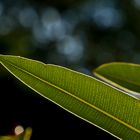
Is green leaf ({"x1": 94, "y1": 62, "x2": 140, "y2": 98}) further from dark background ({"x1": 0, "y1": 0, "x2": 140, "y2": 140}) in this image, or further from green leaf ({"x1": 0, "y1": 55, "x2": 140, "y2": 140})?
dark background ({"x1": 0, "y1": 0, "x2": 140, "y2": 140})

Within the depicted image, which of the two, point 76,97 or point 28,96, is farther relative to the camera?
point 28,96

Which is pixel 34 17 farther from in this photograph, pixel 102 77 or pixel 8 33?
pixel 102 77

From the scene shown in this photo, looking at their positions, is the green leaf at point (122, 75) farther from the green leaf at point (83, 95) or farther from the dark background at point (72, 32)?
the dark background at point (72, 32)

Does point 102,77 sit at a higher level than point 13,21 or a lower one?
higher

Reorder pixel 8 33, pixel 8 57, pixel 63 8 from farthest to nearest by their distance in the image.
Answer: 1. pixel 63 8
2. pixel 8 33
3. pixel 8 57

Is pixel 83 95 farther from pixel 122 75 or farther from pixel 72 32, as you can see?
pixel 72 32

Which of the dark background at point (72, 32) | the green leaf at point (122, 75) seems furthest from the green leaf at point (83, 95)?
the dark background at point (72, 32)

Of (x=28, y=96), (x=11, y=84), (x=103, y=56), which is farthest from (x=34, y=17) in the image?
(x=28, y=96)
